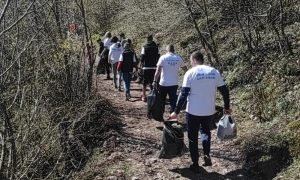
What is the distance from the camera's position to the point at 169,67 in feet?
35.7

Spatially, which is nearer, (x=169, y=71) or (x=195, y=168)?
(x=195, y=168)

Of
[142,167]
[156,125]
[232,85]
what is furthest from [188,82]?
[232,85]

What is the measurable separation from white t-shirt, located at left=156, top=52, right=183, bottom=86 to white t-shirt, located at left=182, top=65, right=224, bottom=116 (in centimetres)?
308

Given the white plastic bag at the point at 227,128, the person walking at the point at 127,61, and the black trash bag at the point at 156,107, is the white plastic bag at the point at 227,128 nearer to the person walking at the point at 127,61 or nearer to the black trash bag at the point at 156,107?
the black trash bag at the point at 156,107

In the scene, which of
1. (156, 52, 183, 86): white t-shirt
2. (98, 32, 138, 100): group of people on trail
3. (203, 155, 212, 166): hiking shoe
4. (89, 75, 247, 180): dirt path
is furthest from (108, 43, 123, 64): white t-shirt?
(203, 155, 212, 166): hiking shoe

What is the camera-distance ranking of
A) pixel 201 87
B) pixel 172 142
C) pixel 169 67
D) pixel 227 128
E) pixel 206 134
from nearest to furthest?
pixel 201 87, pixel 206 134, pixel 227 128, pixel 172 142, pixel 169 67

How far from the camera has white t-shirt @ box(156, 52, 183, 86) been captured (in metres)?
10.8

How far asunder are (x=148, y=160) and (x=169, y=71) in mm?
2462

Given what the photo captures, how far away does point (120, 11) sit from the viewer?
32094 millimetres

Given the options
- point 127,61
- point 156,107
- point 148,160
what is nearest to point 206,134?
point 148,160

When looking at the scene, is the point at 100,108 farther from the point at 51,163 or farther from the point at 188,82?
the point at 188,82

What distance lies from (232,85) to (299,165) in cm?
616

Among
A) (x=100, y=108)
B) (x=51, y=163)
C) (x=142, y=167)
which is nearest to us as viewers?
(x=142, y=167)

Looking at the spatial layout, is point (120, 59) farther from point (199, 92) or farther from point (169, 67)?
point (199, 92)
